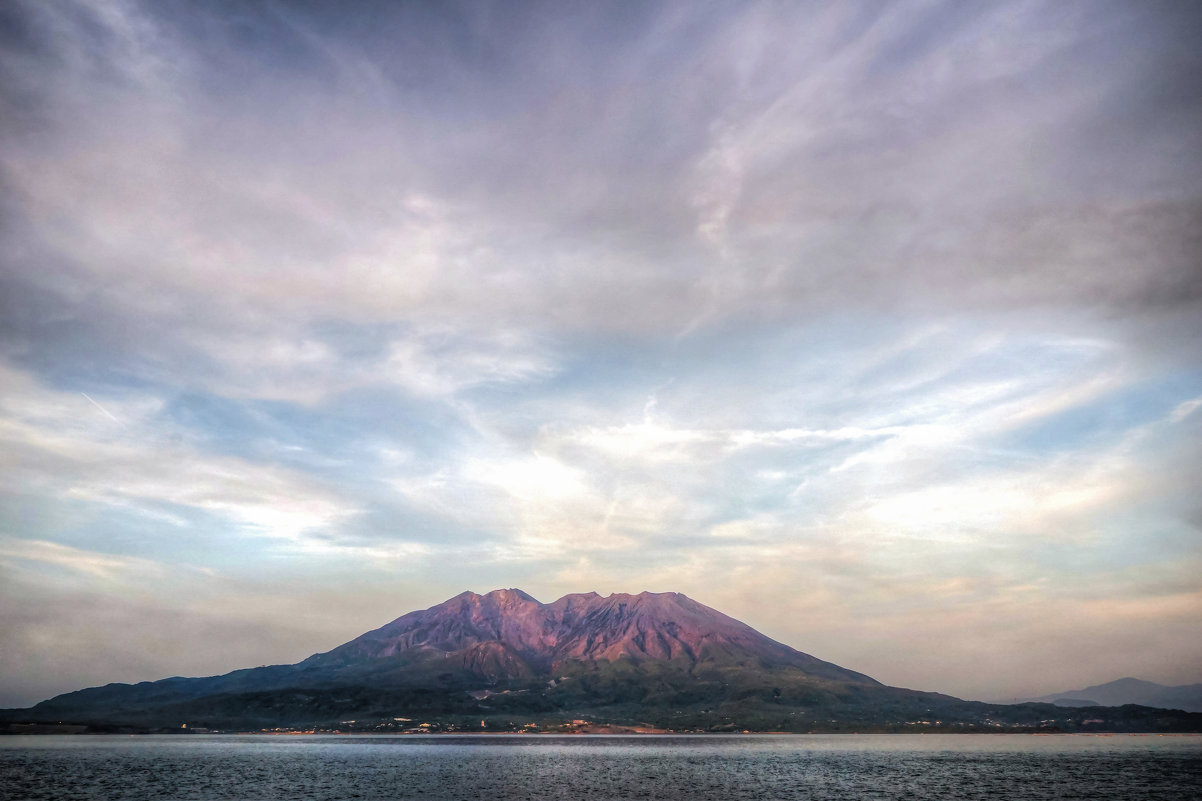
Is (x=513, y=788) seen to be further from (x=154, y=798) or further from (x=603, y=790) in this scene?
(x=154, y=798)

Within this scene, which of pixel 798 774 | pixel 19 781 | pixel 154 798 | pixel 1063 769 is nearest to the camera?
pixel 154 798

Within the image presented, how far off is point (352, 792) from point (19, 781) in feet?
250

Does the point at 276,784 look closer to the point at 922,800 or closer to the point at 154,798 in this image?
the point at 154,798

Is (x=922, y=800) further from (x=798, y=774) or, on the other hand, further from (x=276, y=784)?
(x=276, y=784)

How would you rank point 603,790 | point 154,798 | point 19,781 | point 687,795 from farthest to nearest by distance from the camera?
point 19,781 → point 603,790 → point 687,795 → point 154,798

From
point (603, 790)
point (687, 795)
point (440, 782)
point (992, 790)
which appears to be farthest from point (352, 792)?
point (992, 790)

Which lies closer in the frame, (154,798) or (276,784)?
(154,798)

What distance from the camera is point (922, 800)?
402 feet

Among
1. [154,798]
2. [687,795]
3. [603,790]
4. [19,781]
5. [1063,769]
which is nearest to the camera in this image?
[154,798]

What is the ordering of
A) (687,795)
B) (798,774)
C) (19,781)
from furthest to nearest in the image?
(798,774)
(19,781)
(687,795)

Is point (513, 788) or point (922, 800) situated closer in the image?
Answer: point (922, 800)

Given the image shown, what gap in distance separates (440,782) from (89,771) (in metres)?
101

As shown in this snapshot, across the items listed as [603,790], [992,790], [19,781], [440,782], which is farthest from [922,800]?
[19,781]

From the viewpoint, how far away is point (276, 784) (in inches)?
6009
